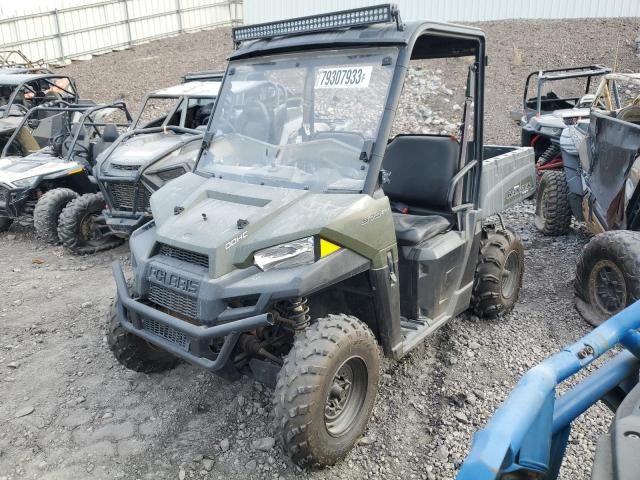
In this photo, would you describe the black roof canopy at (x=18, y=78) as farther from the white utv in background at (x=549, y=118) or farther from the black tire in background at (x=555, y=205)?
the black tire in background at (x=555, y=205)

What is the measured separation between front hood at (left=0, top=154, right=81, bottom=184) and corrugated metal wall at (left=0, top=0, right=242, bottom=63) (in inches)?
477

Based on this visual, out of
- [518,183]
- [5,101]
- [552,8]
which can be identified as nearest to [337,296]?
[518,183]

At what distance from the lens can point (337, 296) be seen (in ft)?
10.5

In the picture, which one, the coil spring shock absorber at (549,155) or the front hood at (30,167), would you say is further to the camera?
the coil spring shock absorber at (549,155)

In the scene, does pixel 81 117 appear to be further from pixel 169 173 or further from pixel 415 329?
pixel 415 329

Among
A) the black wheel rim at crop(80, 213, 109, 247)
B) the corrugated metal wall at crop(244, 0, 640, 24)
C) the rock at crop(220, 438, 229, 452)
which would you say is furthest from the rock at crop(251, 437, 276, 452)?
the corrugated metal wall at crop(244, 0, 640, 24)

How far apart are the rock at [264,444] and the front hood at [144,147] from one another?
408 centimetres

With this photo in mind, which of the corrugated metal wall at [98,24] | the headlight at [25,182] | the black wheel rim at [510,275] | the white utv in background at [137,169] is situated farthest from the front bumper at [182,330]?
the corrugated metal wall at [98,24]

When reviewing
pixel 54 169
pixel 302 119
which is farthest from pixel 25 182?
pixel 302 119

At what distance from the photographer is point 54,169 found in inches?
289

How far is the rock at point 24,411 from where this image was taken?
3.50 metres

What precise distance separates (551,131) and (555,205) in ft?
8.44

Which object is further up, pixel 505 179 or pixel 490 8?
pixel 490 8

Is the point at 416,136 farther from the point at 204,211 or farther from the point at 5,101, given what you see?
the point at 5,101
